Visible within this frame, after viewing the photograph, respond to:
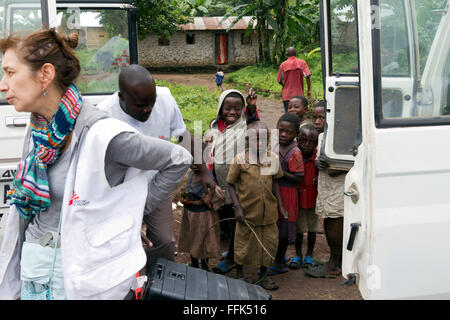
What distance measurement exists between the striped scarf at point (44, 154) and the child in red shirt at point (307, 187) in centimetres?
256

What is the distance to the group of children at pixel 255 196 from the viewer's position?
3652 mm

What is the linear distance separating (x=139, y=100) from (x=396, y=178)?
1.40m

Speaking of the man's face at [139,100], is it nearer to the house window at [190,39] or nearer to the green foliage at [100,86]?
the green foliage at [100,86]

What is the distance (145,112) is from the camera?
264cm

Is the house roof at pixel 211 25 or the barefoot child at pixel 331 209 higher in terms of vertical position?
the house roof at pixel 211 25

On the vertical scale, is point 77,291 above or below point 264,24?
below

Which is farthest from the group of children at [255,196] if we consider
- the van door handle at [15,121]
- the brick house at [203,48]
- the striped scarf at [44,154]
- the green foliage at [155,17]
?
the brick house at [203,48]

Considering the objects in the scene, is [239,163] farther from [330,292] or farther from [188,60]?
[188,60]

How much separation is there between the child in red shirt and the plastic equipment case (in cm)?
198

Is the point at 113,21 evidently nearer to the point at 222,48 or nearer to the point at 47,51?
the point at 47,51

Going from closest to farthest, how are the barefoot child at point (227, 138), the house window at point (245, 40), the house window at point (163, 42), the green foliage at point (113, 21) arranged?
the barefoot child at point (227, 138) < the green foliage at point (113, 21) < the house window at point (163, 42) < the house window at point (245, 40)

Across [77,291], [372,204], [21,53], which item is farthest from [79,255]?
[372,204]

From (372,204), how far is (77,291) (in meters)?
1.37
